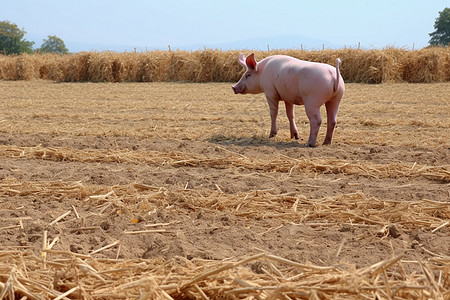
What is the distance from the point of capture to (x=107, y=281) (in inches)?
108

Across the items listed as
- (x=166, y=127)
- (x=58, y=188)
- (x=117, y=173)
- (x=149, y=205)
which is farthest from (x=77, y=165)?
(x=166, y=127)

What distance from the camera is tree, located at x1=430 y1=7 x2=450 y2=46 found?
72.6 m

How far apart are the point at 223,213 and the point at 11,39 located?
77.7 m

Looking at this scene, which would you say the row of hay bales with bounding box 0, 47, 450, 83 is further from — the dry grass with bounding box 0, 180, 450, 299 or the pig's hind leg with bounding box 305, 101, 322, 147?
A: the dry grass with bounding box 0, 180, 450, 299

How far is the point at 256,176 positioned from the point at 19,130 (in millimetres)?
5037

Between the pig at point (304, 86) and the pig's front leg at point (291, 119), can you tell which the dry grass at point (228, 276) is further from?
the pig's front leg at point (291, 119)

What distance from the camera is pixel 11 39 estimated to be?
242ft

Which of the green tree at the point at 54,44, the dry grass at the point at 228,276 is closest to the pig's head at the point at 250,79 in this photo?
the dry grass at the point at 228,276

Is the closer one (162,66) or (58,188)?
(58,188)

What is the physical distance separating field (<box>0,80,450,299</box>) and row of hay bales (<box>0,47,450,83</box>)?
12997 millimetres

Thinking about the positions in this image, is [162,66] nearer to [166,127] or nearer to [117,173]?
[166,127]

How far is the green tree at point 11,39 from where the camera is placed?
239ft

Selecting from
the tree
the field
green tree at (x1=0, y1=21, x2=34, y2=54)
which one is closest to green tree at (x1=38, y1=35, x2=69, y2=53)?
green tree at (x1=0, y1=21, x2=34, y2=54)

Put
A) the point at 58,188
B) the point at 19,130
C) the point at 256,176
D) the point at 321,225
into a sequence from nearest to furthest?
the point at 321,225, the point at 58,188, the point at 256,176, the point at 19,130
